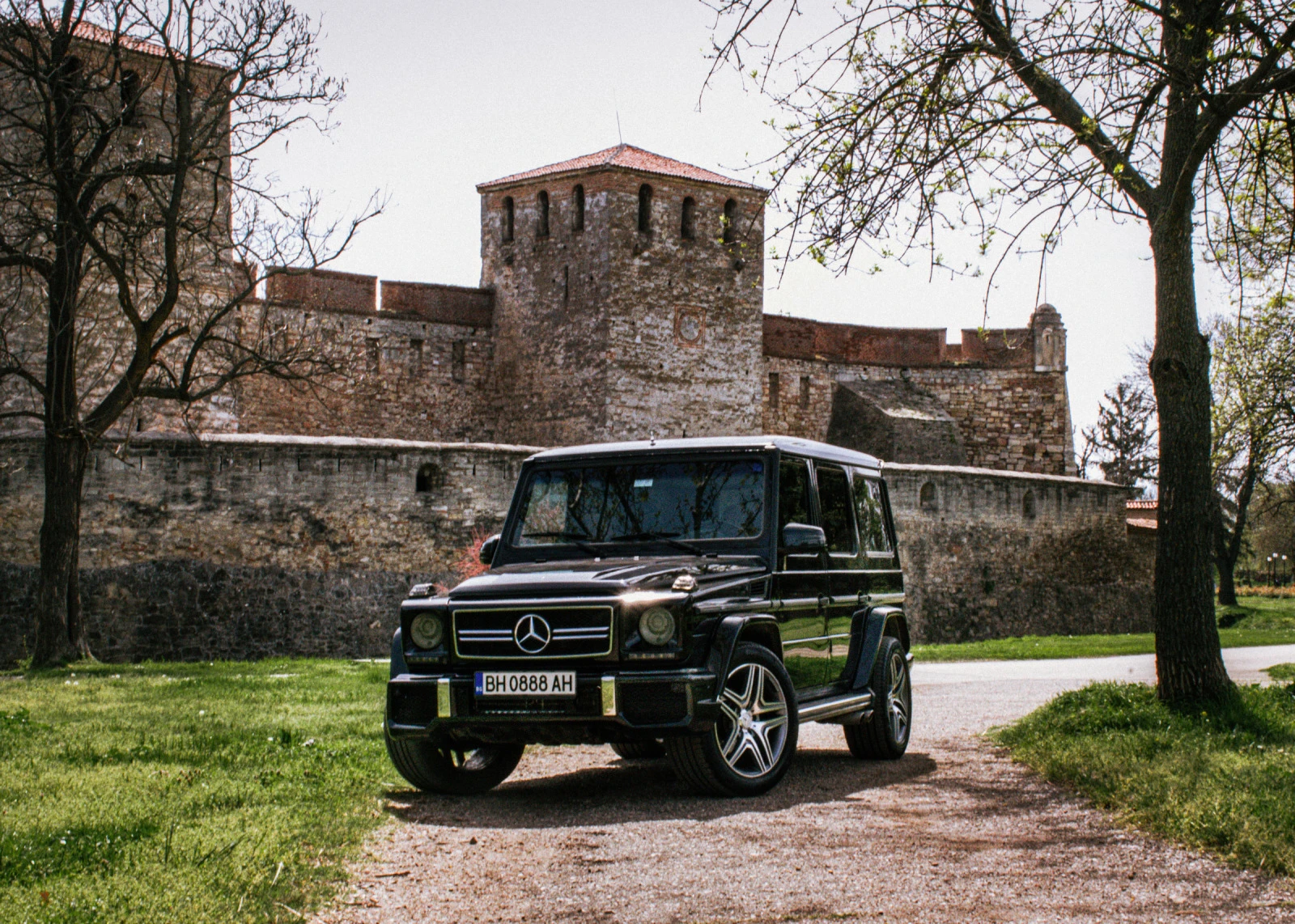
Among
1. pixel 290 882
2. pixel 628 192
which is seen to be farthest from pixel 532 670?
pixel 628 192

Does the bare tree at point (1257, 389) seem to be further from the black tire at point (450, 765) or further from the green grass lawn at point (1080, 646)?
the black tire at point (450, 765)

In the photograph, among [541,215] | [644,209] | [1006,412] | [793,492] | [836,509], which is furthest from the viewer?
[1006,412]

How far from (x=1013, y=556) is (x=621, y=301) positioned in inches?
436

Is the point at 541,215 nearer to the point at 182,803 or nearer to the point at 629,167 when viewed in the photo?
the point at 629,167

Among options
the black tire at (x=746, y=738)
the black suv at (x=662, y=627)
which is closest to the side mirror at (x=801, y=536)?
the black suv at (x=662, y=627)

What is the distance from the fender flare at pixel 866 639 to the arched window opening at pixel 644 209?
2509cm

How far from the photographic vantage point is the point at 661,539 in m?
7.37

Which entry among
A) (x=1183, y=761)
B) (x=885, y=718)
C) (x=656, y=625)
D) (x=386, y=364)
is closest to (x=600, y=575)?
(x=656, y=625)

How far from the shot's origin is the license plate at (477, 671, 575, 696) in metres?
6.27

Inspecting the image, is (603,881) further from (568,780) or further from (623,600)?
(568,780)

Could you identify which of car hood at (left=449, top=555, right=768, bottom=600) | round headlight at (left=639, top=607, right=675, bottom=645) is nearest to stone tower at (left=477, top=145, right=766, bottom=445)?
car hood at (left=449, top=555, right=768, bottom=600)

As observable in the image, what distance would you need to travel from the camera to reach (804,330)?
38.2 metres

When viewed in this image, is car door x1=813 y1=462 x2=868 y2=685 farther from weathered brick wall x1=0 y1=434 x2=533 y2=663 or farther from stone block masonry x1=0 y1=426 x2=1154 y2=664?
stone block masonry x1=0 y1=426 x2=1154 y2=664

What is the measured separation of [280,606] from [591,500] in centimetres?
1531
